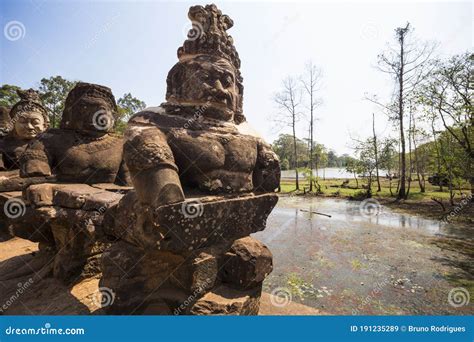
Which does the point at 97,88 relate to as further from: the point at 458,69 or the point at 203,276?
the point at 458,69

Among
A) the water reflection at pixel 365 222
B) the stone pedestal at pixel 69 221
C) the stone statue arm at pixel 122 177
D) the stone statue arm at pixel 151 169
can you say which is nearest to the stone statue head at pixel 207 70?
the stone statue arm at pixel 151 169

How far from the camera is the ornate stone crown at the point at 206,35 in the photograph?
2.32 m

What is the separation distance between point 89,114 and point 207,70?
187 centimetres

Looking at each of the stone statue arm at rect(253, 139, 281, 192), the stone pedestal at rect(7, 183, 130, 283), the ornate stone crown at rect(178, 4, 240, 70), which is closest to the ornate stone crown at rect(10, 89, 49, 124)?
the stone pedestal at rect(7, 183, 130, 283)

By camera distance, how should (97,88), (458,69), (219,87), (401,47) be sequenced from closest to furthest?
(219,87) < (97,88) < (458,69) < (401,47)

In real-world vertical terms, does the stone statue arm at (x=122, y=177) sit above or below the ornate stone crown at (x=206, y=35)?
below

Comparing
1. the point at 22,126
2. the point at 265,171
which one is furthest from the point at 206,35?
the point at 22,126

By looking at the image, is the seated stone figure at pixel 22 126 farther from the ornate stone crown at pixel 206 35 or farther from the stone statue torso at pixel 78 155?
the ornate stone crown at pixel 206 35

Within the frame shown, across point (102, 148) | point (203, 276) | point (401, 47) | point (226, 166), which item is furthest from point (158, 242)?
point (401, 47)

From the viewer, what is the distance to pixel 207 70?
219 cm

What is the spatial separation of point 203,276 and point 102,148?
229cm

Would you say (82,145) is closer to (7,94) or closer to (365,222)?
(365,222)

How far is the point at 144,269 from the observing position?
6.22 feet

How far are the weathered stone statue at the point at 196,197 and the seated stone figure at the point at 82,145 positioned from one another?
4.37 feet
